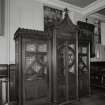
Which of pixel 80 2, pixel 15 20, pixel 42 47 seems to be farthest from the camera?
pixel 80 2

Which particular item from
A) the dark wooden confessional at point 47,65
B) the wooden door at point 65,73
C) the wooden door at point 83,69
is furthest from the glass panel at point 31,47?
the wooden door at point 83,69

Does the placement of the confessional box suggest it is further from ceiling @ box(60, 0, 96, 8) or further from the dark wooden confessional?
ceiling @ box(60, 0, 96, 8)

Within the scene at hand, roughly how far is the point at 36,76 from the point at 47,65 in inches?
16.5

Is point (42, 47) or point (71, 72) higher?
point (42, 47)

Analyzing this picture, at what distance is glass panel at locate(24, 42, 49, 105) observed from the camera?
2.88 m

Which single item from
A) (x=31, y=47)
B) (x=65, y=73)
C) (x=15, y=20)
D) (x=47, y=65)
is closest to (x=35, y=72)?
(x=47, y=65)

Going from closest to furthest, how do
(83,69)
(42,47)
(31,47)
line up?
1. (31,47)
2. (42,47)
3. (83,69)

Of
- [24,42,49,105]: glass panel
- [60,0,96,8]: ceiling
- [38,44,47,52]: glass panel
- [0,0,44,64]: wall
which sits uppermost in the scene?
[60,0,96,8]: ceiling

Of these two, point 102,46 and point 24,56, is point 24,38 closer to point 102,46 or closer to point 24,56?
point 24,56

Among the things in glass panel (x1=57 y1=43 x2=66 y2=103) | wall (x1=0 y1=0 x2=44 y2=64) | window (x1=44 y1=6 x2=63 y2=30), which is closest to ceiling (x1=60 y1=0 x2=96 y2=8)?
window (x1=44 y1=6 x2=63 y2=30)

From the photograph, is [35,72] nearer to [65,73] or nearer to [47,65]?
[47,65]

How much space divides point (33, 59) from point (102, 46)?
487 cm

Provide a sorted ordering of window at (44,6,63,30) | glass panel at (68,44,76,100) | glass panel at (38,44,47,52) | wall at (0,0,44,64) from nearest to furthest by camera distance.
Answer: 1. glass panel at (38,44,47,52)
2. glass panel at (68,44,76,100)
3. wall at (0,0,44,64)
4. window at (44,6,63,30)

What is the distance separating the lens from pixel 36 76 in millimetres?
2992
